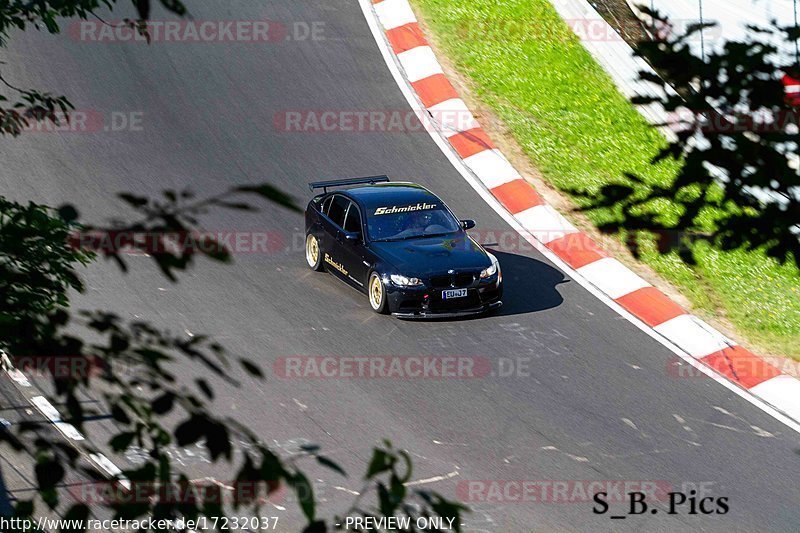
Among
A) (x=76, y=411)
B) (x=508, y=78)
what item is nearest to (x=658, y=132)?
(x=508, y=78)

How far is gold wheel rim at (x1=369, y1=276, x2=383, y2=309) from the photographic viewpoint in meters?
13.2

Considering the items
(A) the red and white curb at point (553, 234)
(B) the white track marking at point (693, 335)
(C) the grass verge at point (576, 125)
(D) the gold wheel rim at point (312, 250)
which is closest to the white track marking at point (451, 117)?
(A) the red and white curb at point (553, 234)

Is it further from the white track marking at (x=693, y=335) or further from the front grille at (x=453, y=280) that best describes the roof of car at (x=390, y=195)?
the white track marking at (x=693, y=335)

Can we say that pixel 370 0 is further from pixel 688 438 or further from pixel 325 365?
pixel 688 438

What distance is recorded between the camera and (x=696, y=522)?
9.30 m

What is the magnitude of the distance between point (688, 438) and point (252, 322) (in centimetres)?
547

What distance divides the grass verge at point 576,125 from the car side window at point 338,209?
3.18m

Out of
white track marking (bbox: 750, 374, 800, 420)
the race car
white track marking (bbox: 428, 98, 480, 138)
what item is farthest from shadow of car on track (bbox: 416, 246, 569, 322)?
white track marking (bbox: 428, 98, 480, 138)

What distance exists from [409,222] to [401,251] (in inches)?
25.4

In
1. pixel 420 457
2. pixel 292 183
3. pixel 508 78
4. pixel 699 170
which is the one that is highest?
pixel 699 170

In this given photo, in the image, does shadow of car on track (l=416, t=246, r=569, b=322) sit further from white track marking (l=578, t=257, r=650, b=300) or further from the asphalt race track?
white track marking (l=578, t=257, r=650, b=300)

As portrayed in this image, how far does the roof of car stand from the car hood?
0.68 metres

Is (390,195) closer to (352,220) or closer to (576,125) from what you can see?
(352,220)

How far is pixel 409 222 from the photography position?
14.0 metres
